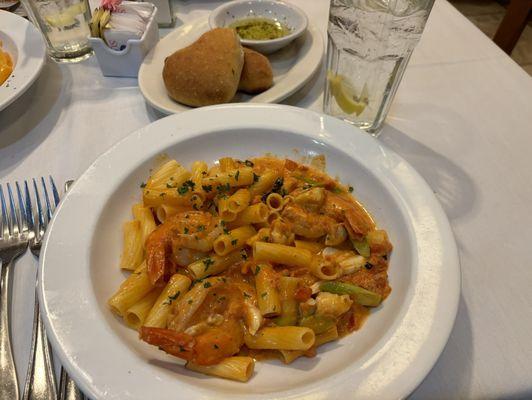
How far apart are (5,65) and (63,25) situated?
342 millimetres

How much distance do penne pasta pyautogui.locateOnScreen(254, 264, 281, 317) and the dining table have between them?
37 cm

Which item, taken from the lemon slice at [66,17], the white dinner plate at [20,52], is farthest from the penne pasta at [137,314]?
the lemon slice at [66,17]

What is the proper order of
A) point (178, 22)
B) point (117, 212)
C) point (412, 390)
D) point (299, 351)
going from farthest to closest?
point (178, 22)
point (117, 212)
point (299, 351)
point (412, 390)

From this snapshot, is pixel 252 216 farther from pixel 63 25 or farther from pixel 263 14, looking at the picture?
pixel 63 25

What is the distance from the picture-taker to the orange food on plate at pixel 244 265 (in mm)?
963

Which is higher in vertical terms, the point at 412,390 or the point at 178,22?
the point at 412,390

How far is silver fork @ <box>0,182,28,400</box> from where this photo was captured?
94 centimetres

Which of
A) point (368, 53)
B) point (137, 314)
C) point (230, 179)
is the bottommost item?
point (137, 314)

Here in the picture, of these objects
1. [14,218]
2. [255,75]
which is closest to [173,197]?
[14,218]

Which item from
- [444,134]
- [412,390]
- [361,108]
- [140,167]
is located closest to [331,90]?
[361,108]

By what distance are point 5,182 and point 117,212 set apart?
515 millimetres

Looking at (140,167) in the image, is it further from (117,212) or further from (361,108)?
(361,108)

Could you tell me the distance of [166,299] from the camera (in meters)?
1.04

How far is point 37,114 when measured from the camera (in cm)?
168
